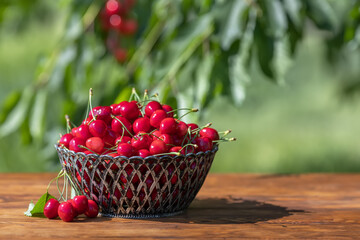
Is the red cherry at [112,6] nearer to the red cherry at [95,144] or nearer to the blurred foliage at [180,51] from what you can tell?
the blurred foliage at [180,51]

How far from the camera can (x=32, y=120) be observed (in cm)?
212

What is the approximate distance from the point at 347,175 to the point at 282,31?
0.42 metres

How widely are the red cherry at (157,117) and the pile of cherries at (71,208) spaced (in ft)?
0.60

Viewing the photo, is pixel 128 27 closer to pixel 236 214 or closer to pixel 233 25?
pixel 233 25

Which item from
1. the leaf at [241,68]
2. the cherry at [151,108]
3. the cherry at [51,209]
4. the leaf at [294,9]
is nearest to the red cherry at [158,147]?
the cherry at [151,108]

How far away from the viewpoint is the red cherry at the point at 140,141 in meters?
1.09

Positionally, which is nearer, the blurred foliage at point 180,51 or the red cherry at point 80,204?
the red cherry at point 80,204

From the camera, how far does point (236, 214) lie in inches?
46.5

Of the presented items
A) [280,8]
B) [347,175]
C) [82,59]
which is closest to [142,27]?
[82,59]

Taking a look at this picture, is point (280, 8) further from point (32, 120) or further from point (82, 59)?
point (32, 120)

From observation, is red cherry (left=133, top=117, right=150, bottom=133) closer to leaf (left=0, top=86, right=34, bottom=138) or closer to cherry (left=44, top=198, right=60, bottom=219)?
cherry (left=44, top=198, right=60, bottom=219)

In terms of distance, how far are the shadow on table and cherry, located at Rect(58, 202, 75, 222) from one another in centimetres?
16

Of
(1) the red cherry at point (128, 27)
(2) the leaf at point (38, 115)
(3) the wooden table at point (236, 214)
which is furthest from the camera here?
(1) the red cherry at point (128, 27)

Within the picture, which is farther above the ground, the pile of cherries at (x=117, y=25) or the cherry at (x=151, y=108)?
the pile of cherries at (x=117, y=25)
